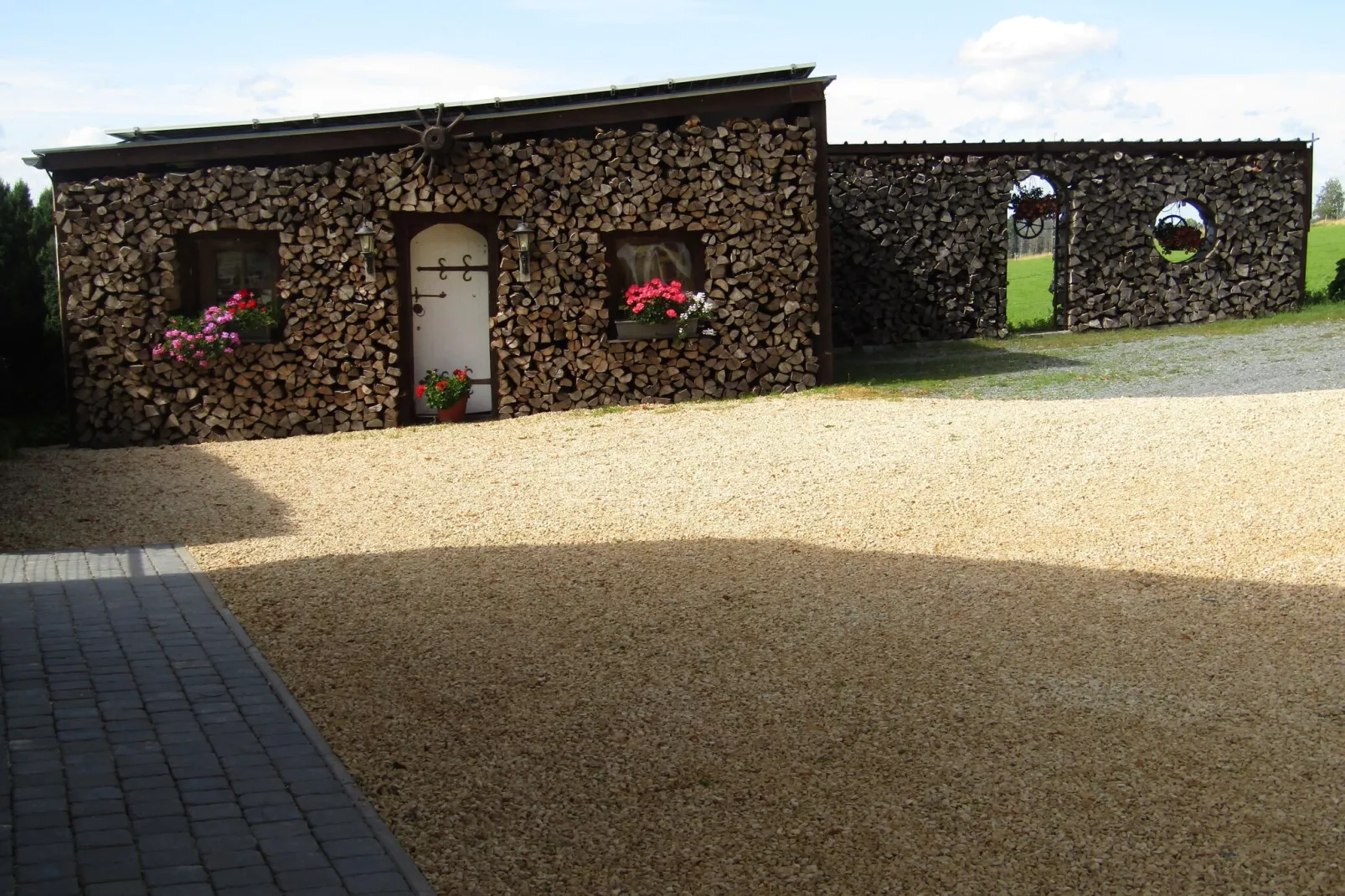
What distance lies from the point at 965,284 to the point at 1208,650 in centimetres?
1234

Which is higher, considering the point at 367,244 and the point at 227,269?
the point at 367,244

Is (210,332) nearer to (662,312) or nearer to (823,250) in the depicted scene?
(662,312)

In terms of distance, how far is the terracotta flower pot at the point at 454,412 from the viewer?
12570 mm

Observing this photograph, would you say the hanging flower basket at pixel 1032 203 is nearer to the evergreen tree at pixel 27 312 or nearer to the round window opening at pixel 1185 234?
the round window opening at pixel 1185 234

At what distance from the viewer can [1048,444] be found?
8.97 metres

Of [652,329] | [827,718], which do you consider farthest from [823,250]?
[827,718]

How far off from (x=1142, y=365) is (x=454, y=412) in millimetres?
7266

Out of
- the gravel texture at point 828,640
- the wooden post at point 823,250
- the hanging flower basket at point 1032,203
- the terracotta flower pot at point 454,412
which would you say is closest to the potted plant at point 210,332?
the terracotta flower pot at point 454,412

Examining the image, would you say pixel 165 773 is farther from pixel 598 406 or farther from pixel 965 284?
pixel 965 284

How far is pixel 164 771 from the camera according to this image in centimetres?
404

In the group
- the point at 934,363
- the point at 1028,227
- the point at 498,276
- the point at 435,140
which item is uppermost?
the point at 435,140

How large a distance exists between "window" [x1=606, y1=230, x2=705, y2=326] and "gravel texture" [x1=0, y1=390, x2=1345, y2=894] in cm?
305

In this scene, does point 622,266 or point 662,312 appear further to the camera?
point 622,266

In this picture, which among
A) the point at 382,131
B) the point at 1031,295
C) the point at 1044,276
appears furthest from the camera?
the point at 1044,276
